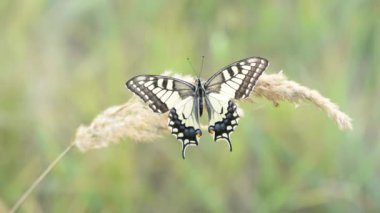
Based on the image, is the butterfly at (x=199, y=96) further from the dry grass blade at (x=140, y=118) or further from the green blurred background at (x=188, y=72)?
the green blurred background at (x=188, y=72)

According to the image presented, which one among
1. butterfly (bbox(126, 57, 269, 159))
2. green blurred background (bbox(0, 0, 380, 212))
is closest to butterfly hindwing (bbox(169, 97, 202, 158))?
butterfly (bbox(126, 57, 269, 159))

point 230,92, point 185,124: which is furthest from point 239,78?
point 185,124

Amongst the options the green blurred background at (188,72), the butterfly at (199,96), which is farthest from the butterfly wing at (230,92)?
the green blurred background at (188,72)

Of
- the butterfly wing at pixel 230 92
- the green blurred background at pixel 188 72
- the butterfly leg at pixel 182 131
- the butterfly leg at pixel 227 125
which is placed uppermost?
the green blurred background at pixel 188 72

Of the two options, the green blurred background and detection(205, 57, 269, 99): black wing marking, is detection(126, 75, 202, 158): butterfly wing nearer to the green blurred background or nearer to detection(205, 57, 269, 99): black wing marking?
detection(205, 57, 269, 99): black wing marking

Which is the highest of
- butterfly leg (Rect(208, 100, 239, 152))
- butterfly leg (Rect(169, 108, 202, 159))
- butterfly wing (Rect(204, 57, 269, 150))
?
butterfly wing (Rect(204, 57, 269, 150))

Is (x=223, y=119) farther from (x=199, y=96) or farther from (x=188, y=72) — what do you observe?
(x=188, y=72)

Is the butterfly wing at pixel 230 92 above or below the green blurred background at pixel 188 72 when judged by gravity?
below

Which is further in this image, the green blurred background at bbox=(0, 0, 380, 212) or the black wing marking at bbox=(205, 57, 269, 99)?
the green blurred background at bbox=(0, 0, 380, 212)

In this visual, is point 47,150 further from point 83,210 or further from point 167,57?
point 167,57
